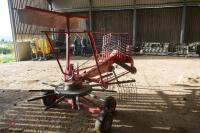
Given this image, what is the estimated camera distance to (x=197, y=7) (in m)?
14.8

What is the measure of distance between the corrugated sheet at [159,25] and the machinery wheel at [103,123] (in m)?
13.7

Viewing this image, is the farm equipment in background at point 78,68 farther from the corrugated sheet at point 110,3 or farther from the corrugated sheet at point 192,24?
the corrugated sheet at point 192,24

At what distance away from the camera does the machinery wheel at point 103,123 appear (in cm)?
310

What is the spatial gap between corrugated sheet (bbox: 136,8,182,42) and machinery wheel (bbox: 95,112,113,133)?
13.7 m

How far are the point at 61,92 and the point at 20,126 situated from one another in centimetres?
96

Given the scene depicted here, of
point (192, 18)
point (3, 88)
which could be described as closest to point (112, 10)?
point (192, 18)

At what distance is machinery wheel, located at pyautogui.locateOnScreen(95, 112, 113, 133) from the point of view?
10.2ft

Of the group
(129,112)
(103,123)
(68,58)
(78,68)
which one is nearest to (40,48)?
(78,68)

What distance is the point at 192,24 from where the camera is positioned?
49.3 feet

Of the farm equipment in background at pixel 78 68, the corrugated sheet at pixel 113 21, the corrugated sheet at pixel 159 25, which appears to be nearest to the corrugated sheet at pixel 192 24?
the corrugated sheet at pixel 159 25

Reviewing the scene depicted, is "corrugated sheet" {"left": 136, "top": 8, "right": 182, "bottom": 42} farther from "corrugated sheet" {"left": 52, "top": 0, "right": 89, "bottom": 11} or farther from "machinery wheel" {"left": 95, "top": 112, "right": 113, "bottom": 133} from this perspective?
"machinery wheel" {"left": 95, "top": 112, "right": 113, "bottom": 133}

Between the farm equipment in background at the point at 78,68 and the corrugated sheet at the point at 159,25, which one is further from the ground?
the corrugated sheet at the point at 159,25

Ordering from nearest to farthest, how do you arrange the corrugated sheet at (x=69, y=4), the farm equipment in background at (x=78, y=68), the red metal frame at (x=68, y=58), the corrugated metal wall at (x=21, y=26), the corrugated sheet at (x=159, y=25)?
the red metal frame at (x=68, y=58), the farm equipment in background at (x=78, y=68), the corrugated metal wall at (x=21, y=26), the corrugated sheet at (x=159, y=25), the corrugated sheet at (x=69, y=4)

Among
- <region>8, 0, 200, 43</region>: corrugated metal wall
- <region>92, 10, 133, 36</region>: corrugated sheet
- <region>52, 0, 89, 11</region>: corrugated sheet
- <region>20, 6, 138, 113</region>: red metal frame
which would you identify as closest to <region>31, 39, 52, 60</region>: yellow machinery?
<region>8, 0, 200, 43</region>: corrugated metal wall
